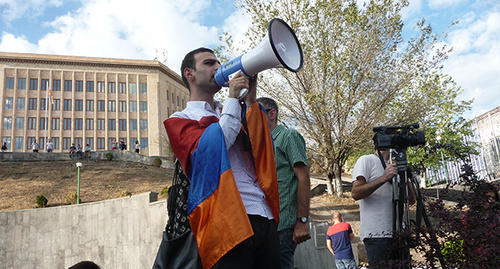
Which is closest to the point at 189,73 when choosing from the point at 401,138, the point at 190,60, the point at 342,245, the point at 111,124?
the point at 190,60

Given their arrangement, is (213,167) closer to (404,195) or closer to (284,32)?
(284,32)

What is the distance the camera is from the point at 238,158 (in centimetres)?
225

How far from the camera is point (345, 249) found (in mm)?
7535

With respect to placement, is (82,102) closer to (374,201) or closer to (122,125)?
(122,125)

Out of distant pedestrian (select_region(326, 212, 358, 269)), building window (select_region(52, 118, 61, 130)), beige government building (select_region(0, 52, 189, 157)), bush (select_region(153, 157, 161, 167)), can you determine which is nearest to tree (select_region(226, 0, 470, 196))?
distant pedestrian (select_region(326, 212, 358, 269))

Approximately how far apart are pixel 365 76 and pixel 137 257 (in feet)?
38.3

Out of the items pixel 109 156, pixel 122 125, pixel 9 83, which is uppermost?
pixel 9 83

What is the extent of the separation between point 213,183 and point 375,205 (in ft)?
7.37

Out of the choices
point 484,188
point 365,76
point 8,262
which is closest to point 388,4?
point 365,76

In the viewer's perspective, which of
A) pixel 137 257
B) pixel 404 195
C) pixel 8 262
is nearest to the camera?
pixel 404 195

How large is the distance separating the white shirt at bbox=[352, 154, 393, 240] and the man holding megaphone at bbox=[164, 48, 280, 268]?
1.74 metres

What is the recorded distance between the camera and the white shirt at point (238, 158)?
6.86ft

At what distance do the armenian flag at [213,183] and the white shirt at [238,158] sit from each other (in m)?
0.04

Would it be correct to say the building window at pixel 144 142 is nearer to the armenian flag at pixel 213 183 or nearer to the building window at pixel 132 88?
the building window at pixel 132 88
